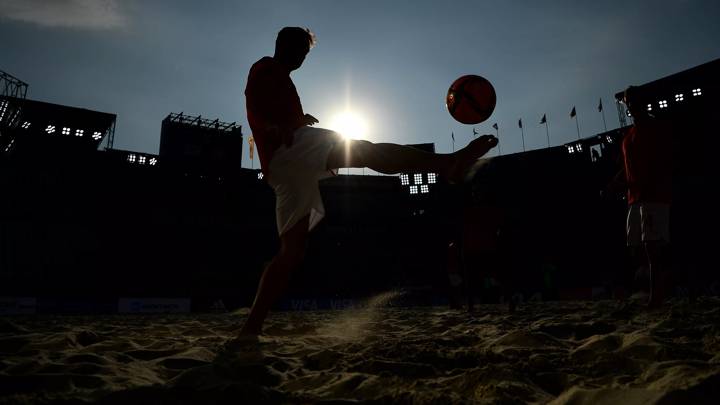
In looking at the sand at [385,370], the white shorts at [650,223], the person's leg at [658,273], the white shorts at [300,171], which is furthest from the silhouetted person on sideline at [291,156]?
the person's leg at [658,273]

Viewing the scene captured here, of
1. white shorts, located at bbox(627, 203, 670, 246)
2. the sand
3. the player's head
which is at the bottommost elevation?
the sand

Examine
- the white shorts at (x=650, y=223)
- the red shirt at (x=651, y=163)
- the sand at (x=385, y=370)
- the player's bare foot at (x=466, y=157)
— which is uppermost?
the red shirt at (x=651, y=163)

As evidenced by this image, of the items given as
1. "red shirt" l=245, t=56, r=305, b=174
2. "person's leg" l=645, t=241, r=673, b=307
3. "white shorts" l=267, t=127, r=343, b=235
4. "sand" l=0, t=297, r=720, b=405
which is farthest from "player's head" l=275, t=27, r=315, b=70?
"person's leg" l=645, t=241, r=673, b=307

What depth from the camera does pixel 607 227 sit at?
87.2 ft

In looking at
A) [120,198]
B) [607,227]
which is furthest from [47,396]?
[607,227]

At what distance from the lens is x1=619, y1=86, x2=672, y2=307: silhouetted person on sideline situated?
4219 millimetres

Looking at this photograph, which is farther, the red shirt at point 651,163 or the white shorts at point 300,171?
the red shirt at point 651,163

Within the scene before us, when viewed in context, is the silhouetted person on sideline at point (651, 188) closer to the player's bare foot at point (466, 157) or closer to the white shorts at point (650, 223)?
the white shorts at point (650, 223)

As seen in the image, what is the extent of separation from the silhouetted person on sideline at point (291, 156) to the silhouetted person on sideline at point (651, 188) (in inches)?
106

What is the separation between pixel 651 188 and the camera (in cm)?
429

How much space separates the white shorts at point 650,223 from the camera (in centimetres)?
420

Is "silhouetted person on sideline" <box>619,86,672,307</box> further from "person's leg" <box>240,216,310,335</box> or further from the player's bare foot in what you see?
"person's leg" <box>240,216,310,335</box>

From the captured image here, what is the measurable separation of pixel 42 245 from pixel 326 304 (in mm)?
16238

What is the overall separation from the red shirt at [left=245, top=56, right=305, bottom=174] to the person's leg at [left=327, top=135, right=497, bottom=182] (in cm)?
56
